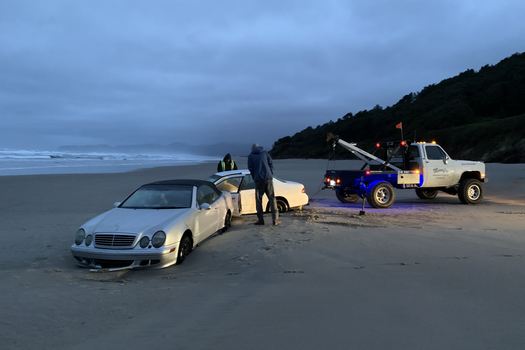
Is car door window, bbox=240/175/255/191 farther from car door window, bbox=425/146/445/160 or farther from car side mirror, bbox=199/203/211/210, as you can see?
car door window, bbox=425/146/445/160

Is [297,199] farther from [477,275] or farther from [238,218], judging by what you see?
[477,275]

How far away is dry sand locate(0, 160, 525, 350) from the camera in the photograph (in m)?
4.27

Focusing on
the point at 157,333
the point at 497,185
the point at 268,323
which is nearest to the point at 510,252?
the point at 268,323

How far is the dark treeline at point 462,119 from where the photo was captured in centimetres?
5184

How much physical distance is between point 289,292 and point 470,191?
12.3 m

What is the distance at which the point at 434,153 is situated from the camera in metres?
15.4

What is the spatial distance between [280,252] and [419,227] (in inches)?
161

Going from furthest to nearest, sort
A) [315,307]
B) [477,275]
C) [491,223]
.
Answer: [491,223] < [477,275] < [315,307]

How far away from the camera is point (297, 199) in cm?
1266

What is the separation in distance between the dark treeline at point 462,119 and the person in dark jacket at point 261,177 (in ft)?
122

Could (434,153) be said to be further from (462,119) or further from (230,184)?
(462,119)

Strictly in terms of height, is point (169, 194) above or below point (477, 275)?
above

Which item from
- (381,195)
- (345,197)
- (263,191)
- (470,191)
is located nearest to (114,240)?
Result: (263,191)

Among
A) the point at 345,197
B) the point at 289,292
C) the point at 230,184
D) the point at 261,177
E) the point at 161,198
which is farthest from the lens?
the point at 345,197
